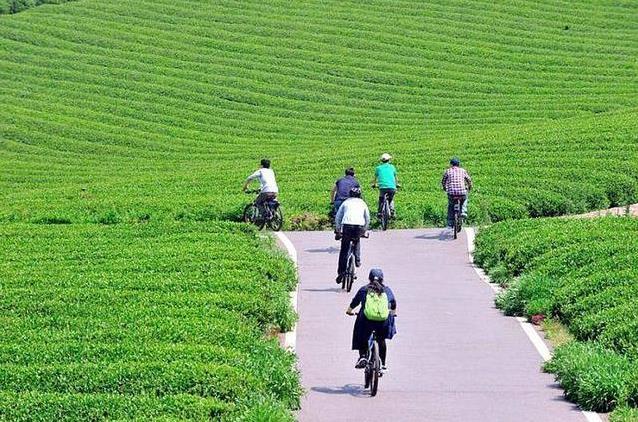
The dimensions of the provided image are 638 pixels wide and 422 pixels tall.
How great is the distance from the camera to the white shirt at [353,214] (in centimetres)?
2494

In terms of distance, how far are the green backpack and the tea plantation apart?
7.53 ft

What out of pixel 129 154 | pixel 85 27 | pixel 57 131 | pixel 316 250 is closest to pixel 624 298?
pixel 316 250

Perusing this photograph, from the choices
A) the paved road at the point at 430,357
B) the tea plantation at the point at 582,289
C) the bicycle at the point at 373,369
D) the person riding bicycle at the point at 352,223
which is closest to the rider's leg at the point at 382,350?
the bicycle at the point at 373,369

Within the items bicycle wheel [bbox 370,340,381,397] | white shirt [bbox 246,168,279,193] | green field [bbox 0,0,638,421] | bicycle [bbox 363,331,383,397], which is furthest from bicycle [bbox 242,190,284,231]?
bicycle wheel [bbox 370,340,381,397]

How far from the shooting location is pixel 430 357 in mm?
19250

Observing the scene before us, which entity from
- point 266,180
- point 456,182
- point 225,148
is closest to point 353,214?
point 456,182

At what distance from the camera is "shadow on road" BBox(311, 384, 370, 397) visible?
57.1 ft

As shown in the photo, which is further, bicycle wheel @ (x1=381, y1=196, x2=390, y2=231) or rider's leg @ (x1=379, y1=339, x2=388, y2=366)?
bicycle wheel @ (x1=381, y1=196, x2=390, y2=231)

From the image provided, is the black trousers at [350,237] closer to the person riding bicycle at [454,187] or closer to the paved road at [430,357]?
the paved road at [430,357]

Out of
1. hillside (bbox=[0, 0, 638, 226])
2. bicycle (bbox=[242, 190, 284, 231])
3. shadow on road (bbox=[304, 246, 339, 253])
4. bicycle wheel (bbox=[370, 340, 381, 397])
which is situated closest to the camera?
bicycle wheel (bbox=[370, 340, 381, 397])

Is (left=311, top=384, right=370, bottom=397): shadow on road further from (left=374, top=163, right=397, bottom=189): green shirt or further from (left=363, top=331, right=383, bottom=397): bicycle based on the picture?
(left=374, top=163, right=397, bottom=189): green shirt

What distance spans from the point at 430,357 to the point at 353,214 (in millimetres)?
6132

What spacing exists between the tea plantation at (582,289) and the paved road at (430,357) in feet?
1.25

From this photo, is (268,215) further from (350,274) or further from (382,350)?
(382,350)
